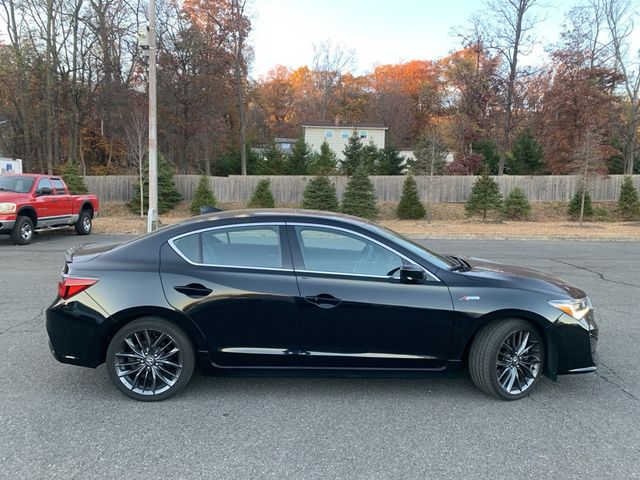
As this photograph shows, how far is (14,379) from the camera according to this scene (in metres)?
4.29

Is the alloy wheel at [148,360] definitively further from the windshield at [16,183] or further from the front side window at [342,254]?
the windshield at [16,183]

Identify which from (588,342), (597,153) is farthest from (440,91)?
(588,342)

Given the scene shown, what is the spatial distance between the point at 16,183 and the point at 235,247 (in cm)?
1242

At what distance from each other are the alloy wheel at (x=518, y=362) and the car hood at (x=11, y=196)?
522 inches

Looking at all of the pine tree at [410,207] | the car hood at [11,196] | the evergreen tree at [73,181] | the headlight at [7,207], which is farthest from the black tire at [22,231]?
the pine tree at [410,207]

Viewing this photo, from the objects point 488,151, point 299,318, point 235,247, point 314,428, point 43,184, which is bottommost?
point 314,428

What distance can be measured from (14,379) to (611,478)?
4.69m

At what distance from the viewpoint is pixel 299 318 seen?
385cm

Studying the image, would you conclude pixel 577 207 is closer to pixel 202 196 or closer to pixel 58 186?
pixel 202 196

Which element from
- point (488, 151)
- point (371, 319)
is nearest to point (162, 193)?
point (371, 319)

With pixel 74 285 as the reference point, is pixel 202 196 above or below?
above

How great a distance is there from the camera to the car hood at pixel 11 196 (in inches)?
500

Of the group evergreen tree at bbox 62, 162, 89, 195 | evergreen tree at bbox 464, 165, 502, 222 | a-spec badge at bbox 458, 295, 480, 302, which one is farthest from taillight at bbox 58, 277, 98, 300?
evergreen tree at bbox 62, 162, 89, 195

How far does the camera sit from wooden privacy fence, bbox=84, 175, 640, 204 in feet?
98.4
